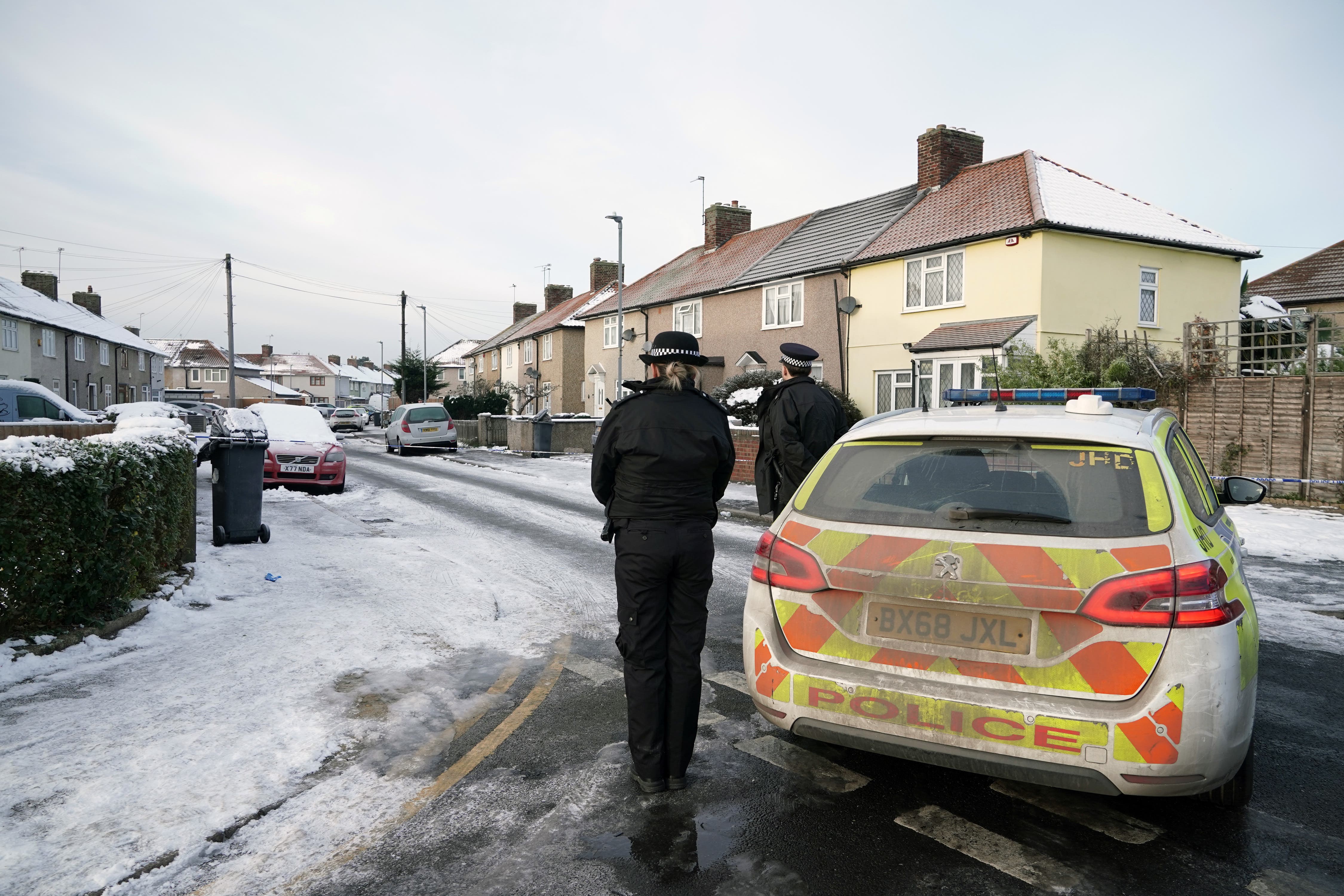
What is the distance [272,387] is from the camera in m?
89.2

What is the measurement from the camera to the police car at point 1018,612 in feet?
9.46

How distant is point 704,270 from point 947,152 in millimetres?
11305

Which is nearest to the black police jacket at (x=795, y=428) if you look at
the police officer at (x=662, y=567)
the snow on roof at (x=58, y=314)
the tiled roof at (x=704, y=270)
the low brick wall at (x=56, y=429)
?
the police officer at (x=662, y=567)

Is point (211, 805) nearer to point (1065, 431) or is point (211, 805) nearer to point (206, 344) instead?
point (1065, 431)

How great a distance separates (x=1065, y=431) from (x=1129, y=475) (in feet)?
0.95

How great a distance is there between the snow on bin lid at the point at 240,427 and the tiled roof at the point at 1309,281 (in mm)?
33709

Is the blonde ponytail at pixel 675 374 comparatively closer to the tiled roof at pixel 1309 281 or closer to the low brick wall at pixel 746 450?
the low brick wall at pixel 746 450

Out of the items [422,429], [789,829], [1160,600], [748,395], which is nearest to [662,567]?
[789,829]

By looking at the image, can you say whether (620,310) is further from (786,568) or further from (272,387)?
(272,387)

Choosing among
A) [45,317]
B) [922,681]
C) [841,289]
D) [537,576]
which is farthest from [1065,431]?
[45,317]

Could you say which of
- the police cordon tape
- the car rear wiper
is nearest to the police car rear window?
the car rear wiper

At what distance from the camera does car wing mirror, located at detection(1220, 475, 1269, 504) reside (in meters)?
4.67

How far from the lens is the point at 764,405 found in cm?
738

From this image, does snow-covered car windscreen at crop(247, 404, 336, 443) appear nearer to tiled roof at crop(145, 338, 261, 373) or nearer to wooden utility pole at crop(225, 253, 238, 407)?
wooden utility pole at crop(225, 253, 238, 407)
